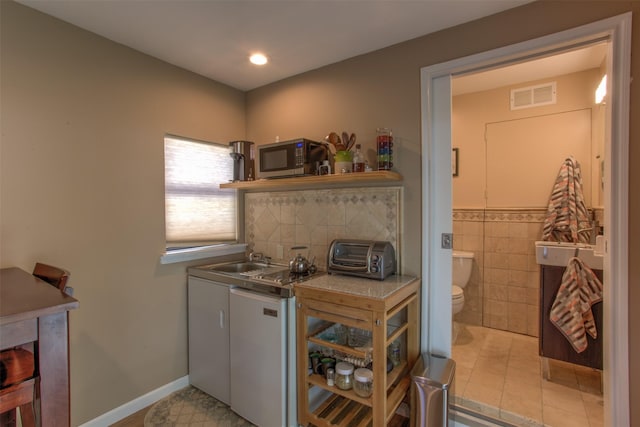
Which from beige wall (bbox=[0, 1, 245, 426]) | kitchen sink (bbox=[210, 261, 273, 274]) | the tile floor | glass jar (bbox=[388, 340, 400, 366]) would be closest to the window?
beige wall (bbox=[0, 1, 245, 426])

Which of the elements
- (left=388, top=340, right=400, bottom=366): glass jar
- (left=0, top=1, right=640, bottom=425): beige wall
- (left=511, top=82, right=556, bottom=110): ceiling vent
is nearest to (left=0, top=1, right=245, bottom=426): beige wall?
(left=0, top=1, right=640, bottom=425): beige wall

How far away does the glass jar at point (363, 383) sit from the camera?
1.62m

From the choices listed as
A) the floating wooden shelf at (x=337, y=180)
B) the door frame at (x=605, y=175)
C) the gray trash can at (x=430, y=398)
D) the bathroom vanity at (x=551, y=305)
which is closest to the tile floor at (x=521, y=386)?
the bathroom vanity at (x=551, y=305)

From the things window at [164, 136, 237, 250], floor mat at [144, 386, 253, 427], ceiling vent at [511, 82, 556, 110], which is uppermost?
ceiling vent at [511, 82, 556, 110]

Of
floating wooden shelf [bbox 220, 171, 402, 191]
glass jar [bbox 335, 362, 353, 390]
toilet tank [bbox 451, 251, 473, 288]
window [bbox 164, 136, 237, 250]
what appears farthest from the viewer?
toilet tank [bbox 451, 251, 473, 288]

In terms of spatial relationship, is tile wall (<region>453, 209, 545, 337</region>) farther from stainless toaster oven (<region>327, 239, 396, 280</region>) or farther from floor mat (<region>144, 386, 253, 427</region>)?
floor mat (<region>144, 386, 253, 427</region>)

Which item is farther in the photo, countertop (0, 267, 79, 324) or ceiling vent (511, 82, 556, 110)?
ceiling vent (511, 82, 556, 110)

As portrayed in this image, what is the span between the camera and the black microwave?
211 centimetres

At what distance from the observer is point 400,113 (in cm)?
199

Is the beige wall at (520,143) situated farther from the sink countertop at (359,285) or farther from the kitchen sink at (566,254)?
the sink countertop at (359,285)

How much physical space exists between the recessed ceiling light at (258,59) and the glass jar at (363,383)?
6.99 feet

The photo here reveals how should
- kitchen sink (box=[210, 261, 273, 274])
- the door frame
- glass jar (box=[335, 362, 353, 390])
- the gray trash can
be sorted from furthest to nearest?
kitchen sink (box=[210, 261, 273, 274]), glass jar (box=[335, 362, 353, 390]), the gray trash can, the door frame

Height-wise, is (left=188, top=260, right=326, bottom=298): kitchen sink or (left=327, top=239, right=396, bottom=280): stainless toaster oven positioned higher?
(left=327, top=239, right=396, bottom=280): stainless toaster oven

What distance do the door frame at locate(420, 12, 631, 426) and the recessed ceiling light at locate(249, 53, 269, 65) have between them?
111cm
